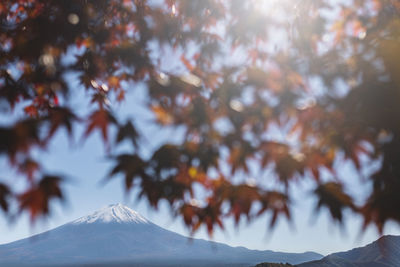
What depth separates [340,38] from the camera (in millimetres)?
3639

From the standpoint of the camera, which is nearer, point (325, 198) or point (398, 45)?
point (325, 198)

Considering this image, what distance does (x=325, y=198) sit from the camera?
8.38 feet

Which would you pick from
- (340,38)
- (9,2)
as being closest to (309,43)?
(340,38)

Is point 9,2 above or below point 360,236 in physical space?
above

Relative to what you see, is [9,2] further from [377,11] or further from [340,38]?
[377,11]

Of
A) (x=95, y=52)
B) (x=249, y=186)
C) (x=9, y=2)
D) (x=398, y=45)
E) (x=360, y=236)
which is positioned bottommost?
(x=360, y=236)

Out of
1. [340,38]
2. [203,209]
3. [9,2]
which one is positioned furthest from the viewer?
[9,2]

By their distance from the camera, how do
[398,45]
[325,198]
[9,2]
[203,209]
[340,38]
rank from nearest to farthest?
[325,198]
[398,45]
[203,209]
[340,38]
[9,2]

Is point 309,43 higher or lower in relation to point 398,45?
higher

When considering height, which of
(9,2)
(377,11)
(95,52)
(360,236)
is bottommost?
(360,236)

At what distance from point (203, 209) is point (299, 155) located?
4.22 feet

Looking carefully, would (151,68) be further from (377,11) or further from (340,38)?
(377,11)

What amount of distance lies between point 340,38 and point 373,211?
209cm

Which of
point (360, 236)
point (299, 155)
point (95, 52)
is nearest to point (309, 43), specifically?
point (299, 155)
